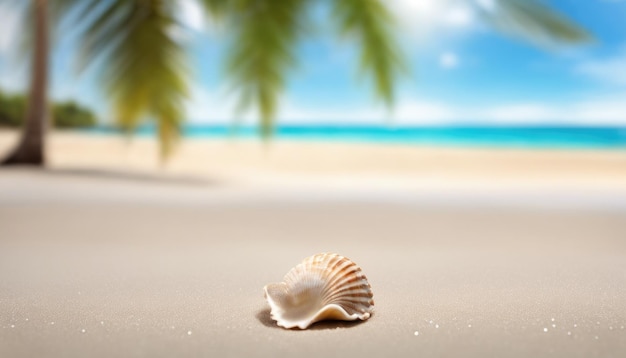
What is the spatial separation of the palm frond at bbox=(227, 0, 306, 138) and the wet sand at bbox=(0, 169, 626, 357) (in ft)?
4.34

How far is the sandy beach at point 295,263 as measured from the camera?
3.69 ft

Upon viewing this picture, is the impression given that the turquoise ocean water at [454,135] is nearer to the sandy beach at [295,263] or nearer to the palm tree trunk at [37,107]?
the palm tree trunk at [37,107]

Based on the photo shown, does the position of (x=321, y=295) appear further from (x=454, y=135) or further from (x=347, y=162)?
(x=454, y=135)

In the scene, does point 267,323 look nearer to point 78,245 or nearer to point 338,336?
point 338,336

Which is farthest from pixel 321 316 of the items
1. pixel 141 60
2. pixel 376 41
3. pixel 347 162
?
pixel 347 162

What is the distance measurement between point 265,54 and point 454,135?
637 inches

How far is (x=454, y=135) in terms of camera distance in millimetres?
20109

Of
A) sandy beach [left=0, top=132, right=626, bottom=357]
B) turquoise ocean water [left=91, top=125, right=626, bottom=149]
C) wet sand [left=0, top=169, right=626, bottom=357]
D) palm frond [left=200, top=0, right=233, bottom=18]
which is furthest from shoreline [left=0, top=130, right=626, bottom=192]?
turquoise ocean water [left=91, top=125, right=626, bottom=149]


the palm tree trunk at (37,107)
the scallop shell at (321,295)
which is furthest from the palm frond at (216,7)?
the scallop shell at (321,295)

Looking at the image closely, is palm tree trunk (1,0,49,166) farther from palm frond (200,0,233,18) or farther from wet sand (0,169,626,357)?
wet sand (0,169,626,357)

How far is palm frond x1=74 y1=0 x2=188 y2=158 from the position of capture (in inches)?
190

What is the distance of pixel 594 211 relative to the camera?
3201 mm

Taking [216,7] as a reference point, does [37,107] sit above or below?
below

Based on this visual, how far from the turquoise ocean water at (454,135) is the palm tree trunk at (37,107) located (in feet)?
37.9
